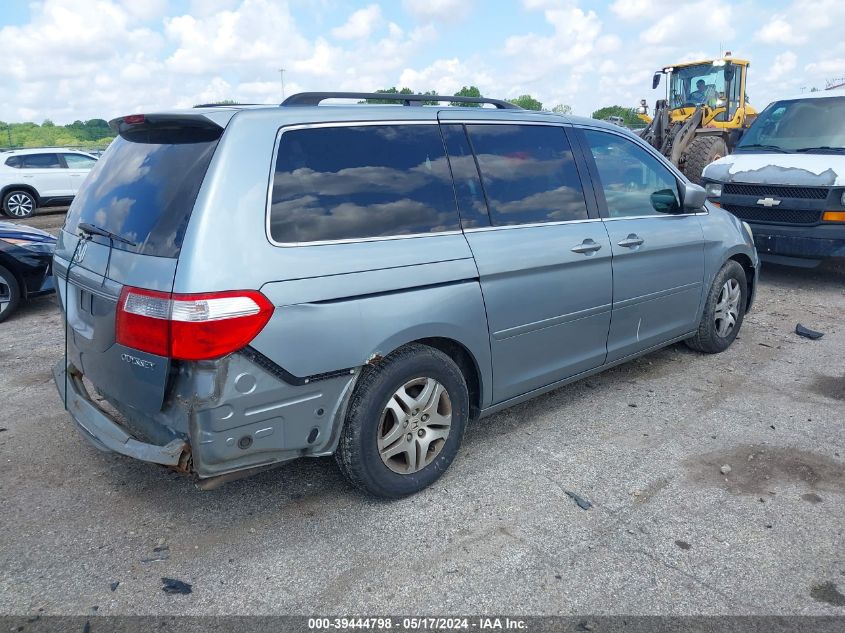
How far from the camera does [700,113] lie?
526 inches

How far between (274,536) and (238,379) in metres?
0.86

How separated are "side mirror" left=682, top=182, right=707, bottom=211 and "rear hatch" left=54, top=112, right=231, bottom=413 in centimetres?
328

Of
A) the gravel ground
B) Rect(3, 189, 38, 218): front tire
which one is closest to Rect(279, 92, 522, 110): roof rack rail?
the gravel ground

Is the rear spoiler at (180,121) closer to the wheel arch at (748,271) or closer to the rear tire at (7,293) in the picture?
the rear tire at (7,293)

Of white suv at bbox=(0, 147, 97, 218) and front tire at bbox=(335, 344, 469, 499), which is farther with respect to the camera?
white suv at bbox=(0, 147, 97, 218)

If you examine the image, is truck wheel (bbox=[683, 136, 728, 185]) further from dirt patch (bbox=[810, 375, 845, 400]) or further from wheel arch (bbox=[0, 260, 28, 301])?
wheel arch (bbox=[0, 260, 28, 301])

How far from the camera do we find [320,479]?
3447 millimetres

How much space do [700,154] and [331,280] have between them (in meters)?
11.7

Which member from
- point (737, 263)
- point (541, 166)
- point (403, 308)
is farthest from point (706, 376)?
point (403, 308)

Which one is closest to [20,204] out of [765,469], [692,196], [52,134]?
[692,196]

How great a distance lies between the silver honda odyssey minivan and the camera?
2578 mm

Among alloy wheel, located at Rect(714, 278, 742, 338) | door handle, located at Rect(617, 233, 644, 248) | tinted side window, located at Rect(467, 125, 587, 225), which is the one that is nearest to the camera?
tinted side window, located at Rect(467, 125, 587, 225)

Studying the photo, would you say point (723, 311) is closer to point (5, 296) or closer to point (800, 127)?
point (800, 127)

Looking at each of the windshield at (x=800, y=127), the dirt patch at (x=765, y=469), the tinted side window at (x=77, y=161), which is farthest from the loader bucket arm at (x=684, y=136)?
the tinted side window at (x=77, y=161)
